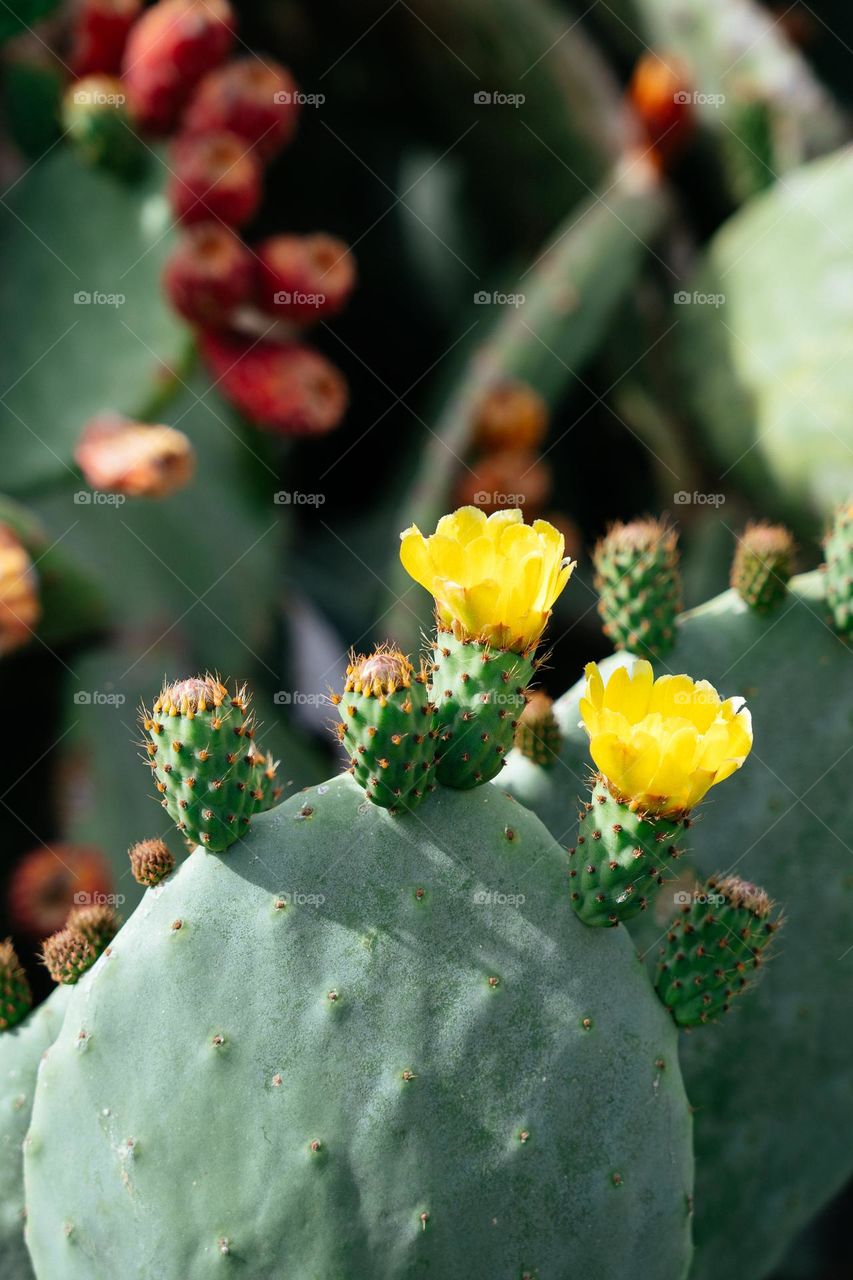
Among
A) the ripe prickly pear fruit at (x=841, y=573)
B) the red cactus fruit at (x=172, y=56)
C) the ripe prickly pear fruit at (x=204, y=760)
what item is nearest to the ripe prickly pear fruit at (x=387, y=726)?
the ripe prickly pear fruit at (x=204, y=760)

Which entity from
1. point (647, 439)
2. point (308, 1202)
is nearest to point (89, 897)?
point (308, 1202)

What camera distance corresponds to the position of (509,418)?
2.69 metres

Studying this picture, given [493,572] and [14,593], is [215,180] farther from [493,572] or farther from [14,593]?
[493,572]

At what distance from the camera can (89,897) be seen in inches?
92.4

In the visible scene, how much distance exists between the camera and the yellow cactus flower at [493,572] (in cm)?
123

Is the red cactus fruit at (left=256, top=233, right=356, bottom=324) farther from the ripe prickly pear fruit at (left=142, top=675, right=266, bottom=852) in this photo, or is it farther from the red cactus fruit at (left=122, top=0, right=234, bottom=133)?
the ripe prickly pear fruit at (left=142, top=675, right=266, bottom=852)

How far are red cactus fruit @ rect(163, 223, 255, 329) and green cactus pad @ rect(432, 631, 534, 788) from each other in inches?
52.6

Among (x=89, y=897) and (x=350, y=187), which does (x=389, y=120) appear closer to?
(x=350, y=187)

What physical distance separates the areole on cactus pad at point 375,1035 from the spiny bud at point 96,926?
14cm

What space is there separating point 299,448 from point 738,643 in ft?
5.52

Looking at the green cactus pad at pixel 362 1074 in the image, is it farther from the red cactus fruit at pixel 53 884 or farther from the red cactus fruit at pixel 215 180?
the red cactus fruit at pixel 215 180

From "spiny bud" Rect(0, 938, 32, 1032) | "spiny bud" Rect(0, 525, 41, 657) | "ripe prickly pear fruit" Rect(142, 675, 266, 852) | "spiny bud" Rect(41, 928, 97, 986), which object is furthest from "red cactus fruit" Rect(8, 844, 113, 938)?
"ripe prickly pear fruit" Rect(142, 675, 266, 852)

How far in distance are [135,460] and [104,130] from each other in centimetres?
75

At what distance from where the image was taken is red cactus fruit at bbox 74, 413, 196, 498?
7.49 ft
